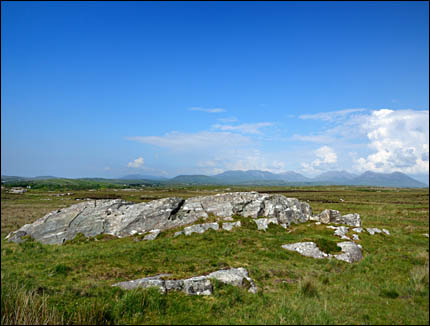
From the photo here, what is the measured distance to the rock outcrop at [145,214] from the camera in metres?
24.8

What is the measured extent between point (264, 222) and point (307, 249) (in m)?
8.01

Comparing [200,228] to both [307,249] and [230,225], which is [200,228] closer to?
[230,225]

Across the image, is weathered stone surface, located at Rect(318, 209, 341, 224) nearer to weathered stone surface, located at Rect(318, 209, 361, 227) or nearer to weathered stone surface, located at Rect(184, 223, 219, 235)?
weathered stone surface, located at Rect(318, 209, 361, 227)

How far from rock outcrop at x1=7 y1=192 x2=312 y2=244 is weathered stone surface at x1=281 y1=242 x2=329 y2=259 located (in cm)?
858

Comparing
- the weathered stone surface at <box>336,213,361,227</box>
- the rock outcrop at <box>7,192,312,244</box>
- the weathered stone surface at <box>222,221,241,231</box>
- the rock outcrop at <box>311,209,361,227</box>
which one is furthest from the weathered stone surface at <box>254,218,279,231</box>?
the weathered stone surface at <box>336,213,361,227</box>

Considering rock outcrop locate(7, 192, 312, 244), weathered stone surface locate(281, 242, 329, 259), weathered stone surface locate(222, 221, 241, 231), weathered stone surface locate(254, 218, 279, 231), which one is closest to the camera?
weathered stone surface locate(281, 242, 329, 259)

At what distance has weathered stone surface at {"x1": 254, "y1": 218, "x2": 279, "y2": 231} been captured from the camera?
26656 mm

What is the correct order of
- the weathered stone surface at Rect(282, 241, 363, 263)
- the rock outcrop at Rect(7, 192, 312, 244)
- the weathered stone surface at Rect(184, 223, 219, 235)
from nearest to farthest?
the weathered stone surface at Rect(282, 241, 363, 263)
the weathered stone surface at Rect(184, 223, 219, 235)
the rock outcrop at Rect(7, 192, 312, 244)

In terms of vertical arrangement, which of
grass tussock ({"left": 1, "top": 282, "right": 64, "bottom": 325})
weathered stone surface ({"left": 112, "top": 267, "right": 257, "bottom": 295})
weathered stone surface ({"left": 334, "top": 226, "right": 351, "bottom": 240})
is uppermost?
grass tussock ({"left": 1, "top": 282, "right": 64, "bottom": 325})

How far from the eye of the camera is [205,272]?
14.8 metres

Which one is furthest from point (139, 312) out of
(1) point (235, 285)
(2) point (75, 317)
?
(1) point (235, 285)

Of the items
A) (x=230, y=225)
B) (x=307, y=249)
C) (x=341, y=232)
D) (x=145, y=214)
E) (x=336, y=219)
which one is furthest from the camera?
(x=336, y=219)

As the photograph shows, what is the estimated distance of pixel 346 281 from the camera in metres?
13.7

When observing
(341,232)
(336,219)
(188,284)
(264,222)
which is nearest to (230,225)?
(264,222)
